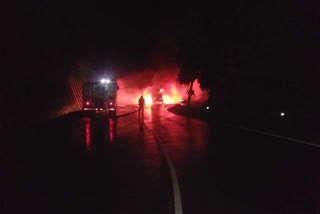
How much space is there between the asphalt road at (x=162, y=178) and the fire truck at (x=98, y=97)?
53.3 ft

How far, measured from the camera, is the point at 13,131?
722 inches

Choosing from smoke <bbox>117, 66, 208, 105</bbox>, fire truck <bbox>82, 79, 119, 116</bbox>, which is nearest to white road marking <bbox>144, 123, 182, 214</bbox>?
fire truck <bbox>82, 79, 119, 116</bbox>

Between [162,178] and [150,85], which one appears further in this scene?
[150,85]

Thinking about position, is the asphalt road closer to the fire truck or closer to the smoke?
the fire truck

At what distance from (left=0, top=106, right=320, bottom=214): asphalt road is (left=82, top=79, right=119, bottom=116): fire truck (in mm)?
16240

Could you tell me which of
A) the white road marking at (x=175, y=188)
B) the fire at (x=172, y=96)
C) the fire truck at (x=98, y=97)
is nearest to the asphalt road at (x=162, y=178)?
the white road marking at (x=175, y=188)

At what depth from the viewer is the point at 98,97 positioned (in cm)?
3009

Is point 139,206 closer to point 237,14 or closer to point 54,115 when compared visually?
point 54,115

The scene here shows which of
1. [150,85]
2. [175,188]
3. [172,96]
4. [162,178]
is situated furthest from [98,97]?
[172,96]

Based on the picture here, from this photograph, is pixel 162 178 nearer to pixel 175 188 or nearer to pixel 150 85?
pixel 175 188

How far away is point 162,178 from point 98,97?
2271cm

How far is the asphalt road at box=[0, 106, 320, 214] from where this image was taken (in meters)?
6.07

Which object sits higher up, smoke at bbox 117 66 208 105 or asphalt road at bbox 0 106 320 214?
smoke at bbox 117 66 208 105

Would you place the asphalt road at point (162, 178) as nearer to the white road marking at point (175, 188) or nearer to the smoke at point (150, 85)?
the white road marking at point (175, 188)
